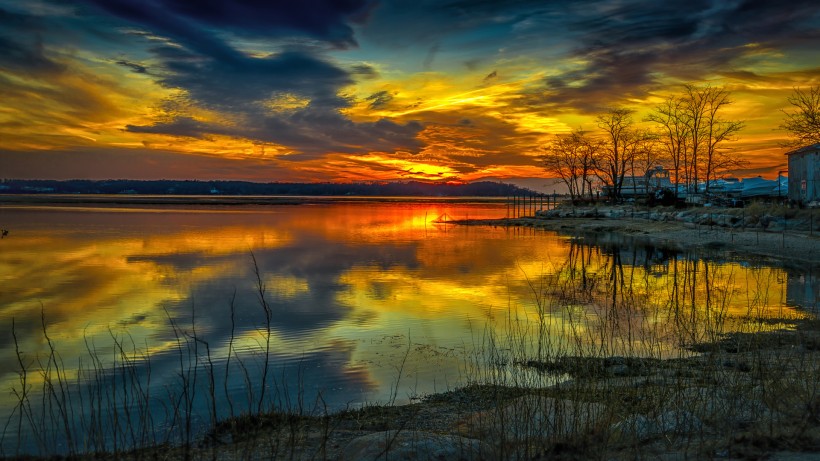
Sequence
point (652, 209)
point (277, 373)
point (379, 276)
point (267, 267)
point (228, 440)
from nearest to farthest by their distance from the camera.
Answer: point (228, 440) < point (277, 373) < point (379, 276) < point (267, 267) < point (652, 209)

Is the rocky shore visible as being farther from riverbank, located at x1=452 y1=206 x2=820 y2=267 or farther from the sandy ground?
riverbank, located at x1=452 y1=206 x2=820 y2=267

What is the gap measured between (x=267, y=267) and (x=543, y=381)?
19054 mm

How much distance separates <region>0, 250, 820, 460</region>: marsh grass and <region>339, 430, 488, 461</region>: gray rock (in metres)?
0.10

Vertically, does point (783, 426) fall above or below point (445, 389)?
above

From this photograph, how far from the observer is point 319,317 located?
609 inches

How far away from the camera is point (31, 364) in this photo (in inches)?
422

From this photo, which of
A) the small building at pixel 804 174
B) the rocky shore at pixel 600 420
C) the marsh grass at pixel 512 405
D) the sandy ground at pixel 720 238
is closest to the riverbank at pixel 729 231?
the sandy ground at pixel 720 238

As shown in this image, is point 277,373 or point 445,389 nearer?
point 445,389

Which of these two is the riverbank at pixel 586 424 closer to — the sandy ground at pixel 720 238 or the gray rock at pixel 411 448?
the gray rock at pixel 411 448

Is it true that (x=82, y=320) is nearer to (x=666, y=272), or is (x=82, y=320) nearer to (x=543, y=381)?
(x=543, y=381)

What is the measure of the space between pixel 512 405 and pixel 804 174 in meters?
50.1

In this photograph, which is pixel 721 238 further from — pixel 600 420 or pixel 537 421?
pixel 600 420

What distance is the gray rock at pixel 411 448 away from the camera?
5.82 m

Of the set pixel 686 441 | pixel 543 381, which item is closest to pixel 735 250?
pixel 543 381
